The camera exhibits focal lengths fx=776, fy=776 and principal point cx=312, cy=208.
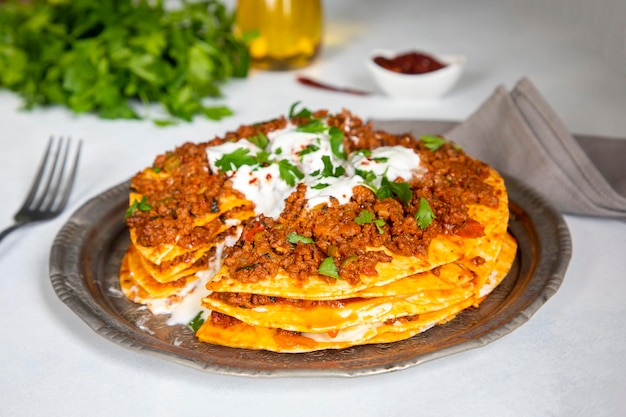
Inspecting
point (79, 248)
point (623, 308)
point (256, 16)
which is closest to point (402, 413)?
point (623, 308)

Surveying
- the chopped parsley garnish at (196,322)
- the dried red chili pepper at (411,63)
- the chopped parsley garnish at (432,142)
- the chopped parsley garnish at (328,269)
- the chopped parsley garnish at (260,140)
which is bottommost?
the dried red chili pepper at (411,63)

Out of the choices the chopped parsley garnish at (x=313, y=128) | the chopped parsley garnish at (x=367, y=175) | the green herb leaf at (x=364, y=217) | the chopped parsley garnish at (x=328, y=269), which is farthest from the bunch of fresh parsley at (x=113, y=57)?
the chopped parsley garnish at (x=328, y=269)

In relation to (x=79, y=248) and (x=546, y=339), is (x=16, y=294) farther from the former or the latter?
(x=546, y=339)

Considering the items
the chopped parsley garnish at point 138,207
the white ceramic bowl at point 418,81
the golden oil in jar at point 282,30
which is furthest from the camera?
the golden oil in jar at point 282,30

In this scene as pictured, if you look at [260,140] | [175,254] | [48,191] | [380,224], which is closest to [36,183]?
[48,191]

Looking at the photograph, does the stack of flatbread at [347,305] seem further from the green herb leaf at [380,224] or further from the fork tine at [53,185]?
the fork tine at [53,185]

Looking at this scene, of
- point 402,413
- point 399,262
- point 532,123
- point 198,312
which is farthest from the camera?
point 532,123
